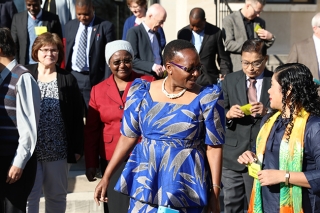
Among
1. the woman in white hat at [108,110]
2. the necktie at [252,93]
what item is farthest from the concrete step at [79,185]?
the necktie at [252,93]

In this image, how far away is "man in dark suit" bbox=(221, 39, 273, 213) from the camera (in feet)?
20.8

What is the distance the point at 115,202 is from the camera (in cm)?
599

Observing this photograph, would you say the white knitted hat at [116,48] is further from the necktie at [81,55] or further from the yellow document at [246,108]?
the necktie at [81,55]

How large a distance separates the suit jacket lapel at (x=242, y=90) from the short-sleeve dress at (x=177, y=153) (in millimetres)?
1738

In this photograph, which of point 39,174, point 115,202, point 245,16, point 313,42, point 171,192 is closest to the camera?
point 171,192

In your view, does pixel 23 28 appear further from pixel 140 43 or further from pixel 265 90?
pixel 265 90

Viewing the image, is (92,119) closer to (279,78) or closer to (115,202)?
(115,202)

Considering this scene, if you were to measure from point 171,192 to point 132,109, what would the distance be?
0.69 m

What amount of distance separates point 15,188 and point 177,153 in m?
1.84

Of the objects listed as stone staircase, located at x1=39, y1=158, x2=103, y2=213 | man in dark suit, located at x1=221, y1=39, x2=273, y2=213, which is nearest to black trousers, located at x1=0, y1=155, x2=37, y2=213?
man in dark suit, located at x1=221, y1=39, x2=273, y2=213

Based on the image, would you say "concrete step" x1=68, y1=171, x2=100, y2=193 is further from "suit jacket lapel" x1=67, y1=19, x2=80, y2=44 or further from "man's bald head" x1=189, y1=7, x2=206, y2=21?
"man's bald head" x1=189, y1=7, x2=206, y2=21

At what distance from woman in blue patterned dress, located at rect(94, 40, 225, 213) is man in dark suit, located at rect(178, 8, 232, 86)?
415 cm

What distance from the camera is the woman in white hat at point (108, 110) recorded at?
6105 millimetres

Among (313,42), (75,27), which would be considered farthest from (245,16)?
(75,27)
